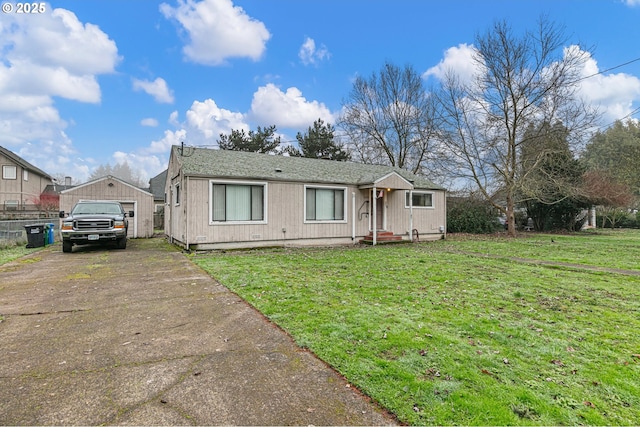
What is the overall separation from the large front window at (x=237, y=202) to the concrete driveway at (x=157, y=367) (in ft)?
19.9

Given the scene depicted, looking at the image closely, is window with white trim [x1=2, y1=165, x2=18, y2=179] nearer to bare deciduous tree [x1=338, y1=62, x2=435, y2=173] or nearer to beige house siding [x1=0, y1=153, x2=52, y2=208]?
beige house siding [x1=0, y1=153, x2=52, y2=208]

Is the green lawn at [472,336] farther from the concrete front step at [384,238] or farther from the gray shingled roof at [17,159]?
the gray shingled roof at [17,159]

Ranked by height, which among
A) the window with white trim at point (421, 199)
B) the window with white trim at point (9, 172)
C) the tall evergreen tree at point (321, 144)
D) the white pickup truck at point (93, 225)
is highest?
the tall evergreen tree at point (321, 144)

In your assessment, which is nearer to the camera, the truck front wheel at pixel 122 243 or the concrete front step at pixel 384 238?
the truck front wheel at pixel 122 243

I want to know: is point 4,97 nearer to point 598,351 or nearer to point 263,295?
point 263,295

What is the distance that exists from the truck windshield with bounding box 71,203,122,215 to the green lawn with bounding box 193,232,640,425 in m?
6.86

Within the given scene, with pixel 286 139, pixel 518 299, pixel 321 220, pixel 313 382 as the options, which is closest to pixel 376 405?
pixel 313 382

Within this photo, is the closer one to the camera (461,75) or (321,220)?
(321,220)

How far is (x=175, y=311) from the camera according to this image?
459cm

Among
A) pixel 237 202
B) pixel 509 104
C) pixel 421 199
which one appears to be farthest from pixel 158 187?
pixel 509 104

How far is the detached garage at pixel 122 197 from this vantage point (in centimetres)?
1516

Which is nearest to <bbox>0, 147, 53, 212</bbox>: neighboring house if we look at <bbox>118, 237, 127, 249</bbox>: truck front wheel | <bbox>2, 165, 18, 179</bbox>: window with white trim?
<bbox>2, 165, 18, 179</bbox>: window with white trim

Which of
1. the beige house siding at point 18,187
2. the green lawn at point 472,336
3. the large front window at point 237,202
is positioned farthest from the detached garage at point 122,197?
the beige house siding at point 18,187

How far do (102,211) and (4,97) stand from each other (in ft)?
32.0
